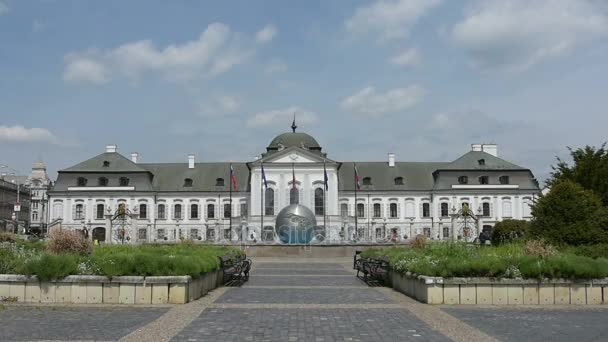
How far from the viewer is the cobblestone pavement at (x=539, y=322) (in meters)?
9.93

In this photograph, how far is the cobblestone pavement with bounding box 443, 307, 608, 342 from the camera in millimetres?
9930

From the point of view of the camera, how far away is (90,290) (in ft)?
45.1

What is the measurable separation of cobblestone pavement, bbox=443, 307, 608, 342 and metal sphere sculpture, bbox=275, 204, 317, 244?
38.3m

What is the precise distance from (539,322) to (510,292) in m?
2.53

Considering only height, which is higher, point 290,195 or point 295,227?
point 290,195

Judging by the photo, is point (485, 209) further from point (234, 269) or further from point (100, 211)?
point (234, 269)

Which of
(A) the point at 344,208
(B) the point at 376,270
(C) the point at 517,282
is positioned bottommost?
(B) the point at 376,270

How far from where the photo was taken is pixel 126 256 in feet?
46.3

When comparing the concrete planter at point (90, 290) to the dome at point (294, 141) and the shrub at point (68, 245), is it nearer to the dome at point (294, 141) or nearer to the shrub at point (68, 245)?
the shrub at point (68, 245)

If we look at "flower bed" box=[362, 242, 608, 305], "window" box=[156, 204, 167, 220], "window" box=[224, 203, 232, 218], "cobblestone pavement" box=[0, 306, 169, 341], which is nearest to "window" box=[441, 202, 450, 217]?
"window" box=[224, 203, 232, 218]

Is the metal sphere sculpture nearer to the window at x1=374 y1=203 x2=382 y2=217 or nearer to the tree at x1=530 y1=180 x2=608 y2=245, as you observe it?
the window at x1=374 y1=203 x2=382 y2=217

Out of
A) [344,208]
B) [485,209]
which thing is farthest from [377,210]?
[485,209]

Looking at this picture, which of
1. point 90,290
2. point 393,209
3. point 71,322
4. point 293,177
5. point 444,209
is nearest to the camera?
point 71,322

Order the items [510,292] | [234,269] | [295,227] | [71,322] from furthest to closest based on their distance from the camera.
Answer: [295,227] → [234,269] → [510,292] → [71,322]
